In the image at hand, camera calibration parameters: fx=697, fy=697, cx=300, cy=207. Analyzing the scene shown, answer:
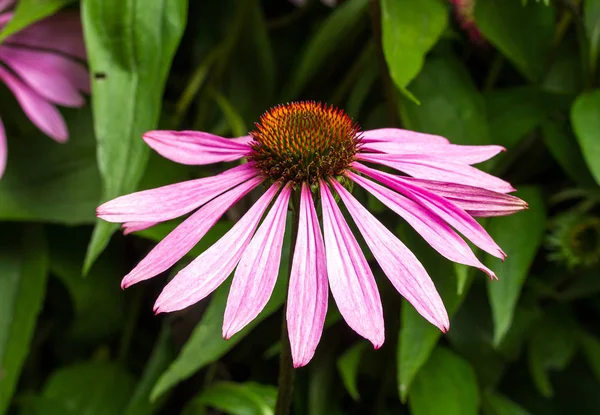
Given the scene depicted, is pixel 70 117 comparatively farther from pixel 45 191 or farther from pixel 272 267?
pixel 272 267

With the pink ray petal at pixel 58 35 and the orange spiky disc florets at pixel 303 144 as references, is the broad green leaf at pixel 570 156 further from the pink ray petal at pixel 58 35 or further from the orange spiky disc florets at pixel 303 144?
the pink ray petal at pixel 58 35

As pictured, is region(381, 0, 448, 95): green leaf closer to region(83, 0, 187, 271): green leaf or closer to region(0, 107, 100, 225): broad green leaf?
region(83, 0, 187, 271): green leaf

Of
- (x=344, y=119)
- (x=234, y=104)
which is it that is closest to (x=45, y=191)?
(x=234, y=104)

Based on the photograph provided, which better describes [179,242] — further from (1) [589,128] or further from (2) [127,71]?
(1) [589,128]

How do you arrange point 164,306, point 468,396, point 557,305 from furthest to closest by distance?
point 557,305 < point 468,396 < point 164,306

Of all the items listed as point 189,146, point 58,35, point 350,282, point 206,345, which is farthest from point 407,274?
point 58,35
